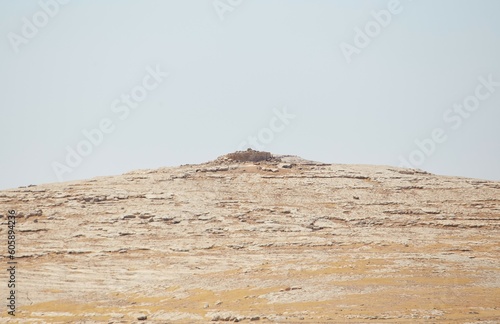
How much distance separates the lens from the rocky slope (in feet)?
61.3

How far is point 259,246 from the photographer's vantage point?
83.4 ft

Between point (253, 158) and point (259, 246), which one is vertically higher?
point (253, 158)

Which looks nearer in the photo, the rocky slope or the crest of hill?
the rocky slope

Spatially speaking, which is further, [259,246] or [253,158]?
[253,158]

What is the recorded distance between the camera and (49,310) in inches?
769

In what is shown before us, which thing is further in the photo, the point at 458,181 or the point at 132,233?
the point at 458,181

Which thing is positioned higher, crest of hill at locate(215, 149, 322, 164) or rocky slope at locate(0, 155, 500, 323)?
crest of hill at locate(215, 149, 322, 164)

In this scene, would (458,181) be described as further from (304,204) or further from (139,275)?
(139,275)

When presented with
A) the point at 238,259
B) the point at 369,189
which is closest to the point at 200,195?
the point at 238,259

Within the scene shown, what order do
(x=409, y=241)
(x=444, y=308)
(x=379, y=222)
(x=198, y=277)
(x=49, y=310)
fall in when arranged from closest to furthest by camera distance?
(x=444, y=308)
(x=49, y=310)
(x=198, y=277)
(x=409, y=241)
(x=379, y=222)

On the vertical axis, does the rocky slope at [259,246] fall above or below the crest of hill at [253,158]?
below

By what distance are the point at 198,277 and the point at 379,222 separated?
33.7ft

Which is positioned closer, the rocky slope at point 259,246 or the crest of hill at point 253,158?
the rocky slope at point 259,246

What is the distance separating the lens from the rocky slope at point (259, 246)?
61.3 feet
